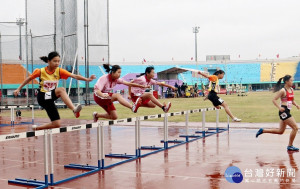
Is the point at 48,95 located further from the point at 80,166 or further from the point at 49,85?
the point at 80,166

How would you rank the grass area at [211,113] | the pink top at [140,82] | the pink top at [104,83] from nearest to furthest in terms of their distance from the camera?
1. the pink top at [104,83]
2. the pink top at [140,82]
3. the grass area at [211,113]

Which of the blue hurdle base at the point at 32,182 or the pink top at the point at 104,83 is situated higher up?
the pink top at the point at 104,83

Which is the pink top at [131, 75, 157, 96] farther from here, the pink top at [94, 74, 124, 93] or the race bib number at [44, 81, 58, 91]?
the race bib number at [44, 81, 58, 91]

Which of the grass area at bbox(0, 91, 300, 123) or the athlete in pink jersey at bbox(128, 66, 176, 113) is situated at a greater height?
the athlete in pink jersey at bbox(128, 66, 176, 113)

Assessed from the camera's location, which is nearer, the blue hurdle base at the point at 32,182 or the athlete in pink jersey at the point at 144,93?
the blue hurdle base at the point at 32,182

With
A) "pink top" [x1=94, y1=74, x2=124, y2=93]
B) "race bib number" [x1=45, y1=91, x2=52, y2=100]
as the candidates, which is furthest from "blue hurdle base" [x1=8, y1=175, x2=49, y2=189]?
"pink top" [x1=94, y1=74, x2=124, y2=93]

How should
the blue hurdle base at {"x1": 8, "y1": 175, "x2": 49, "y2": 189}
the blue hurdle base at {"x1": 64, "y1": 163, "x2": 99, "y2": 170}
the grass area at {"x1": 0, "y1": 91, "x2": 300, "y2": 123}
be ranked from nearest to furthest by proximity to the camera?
the blue hurdle base at {"x1": 8, "y1": 175, "x2": 49, "y2": 189} → the blue hurdle base at {"x1": 64, "y1": 163, "x2": 99, "y2": 170} → the grass area at {"x1": 0, "y1": 91, "x2": 300, "y2": 123}

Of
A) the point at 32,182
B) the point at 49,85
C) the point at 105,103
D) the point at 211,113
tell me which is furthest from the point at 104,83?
the point at 211,113

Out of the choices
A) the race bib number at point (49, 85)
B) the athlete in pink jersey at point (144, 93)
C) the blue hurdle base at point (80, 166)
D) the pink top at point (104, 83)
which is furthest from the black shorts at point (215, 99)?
the race bib number at point (49, 85)

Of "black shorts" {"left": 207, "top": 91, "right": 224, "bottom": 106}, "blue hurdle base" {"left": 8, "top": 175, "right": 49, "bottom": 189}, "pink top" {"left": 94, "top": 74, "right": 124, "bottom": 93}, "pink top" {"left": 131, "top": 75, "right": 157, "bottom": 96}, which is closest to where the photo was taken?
"blue hurdle base" {"left": 8, "top": 175, "right": 49, "bottom": 189}

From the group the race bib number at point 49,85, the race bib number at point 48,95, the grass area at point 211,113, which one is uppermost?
the race bib number at point 49,85

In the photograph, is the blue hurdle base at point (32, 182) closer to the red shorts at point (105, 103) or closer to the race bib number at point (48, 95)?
the race bib number at point (48, 95)

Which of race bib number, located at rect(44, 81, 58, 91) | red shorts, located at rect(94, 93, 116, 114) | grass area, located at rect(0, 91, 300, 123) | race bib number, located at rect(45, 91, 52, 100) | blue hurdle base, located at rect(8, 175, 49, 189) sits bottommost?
blue hurdle base, located at rect(8, 175, 49, 189)

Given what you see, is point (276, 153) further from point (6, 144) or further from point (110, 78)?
point (6, 144)
